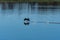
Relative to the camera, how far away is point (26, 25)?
864 cm

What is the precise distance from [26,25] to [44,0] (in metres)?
12.2

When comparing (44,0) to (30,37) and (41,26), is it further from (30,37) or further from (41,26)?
(30,37)

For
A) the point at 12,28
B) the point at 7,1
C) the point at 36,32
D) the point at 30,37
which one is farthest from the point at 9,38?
the point at 7,1

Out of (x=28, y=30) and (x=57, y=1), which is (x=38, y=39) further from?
(x=57, y=1)

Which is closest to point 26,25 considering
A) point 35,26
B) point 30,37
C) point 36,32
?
point 35,26

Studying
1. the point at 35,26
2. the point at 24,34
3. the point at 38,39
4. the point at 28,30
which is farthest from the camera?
the point at 35,26

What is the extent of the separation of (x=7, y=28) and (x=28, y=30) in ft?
2.80

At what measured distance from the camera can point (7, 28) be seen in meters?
8.43

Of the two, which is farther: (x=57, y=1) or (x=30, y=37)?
(x=57, y=1)

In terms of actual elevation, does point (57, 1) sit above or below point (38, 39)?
above

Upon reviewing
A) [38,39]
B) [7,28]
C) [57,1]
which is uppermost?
[57,1]

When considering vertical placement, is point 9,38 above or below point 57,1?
below

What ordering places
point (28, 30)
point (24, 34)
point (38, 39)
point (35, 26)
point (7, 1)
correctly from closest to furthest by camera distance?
1. point (38, 39)
2. point (24, 34)
3. point (28, 30)
4. point (35, 26)
5. point (7, 1)

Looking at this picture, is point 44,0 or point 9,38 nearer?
point 9,38
